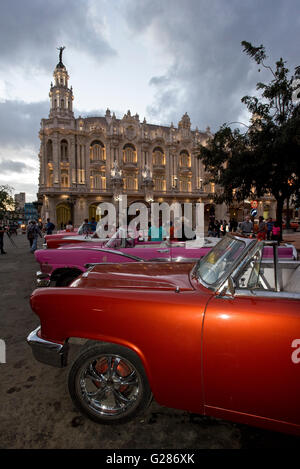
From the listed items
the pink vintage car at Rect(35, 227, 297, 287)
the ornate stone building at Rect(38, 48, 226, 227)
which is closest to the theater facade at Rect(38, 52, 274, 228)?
the ornate stone building at Rect(38, 48, 226, 227)

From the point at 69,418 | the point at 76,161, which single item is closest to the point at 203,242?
the point at 69,418

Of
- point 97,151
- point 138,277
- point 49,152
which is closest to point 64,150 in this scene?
point 49,152

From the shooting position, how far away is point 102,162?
1497 inches

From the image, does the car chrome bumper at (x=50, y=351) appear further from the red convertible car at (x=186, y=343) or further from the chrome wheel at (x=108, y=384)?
the chrome wheel at (x=108, y=384)

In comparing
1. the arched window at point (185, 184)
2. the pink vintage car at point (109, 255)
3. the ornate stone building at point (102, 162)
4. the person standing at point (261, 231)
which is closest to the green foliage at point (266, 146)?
the person standing at point (261, 231)

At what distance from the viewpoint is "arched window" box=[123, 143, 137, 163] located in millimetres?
40062

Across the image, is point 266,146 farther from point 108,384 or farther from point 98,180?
point 98,180

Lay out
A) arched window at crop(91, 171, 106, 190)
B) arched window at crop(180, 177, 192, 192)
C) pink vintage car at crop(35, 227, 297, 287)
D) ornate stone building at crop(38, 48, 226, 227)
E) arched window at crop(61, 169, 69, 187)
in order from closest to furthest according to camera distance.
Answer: pink vintage car at crop(35, 227, 297, 287) < ornate stone building at crop(38, 48, 226, 227) < arched window at crop(61, 169, 69, 187) < arched window at crop(91, 171, 106, 190) < arched window at crop(180, 177, 192, 192)

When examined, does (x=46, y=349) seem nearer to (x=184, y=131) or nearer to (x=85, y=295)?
(x=85, y=295)

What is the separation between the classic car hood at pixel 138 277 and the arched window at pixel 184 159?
43.8 meters

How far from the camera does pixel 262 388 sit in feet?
5.13

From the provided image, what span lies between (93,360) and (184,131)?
48.2m

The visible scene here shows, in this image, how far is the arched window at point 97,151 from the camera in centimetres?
3822

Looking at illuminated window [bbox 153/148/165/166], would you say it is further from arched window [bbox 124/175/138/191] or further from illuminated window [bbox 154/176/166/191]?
arched window [bbox 124/175/138/191]
